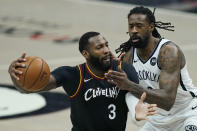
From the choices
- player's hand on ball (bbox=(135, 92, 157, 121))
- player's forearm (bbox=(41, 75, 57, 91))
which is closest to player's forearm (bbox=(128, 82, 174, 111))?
player's hand on ball (bbox=(135, 92, 157, 121))

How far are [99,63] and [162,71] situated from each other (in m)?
0.83

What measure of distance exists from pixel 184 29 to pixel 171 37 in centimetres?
94

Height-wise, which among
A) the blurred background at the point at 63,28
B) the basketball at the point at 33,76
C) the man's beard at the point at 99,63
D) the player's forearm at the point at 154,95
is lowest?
the blurred background at the point at 63,28

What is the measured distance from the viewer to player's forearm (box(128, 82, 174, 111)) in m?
5.93

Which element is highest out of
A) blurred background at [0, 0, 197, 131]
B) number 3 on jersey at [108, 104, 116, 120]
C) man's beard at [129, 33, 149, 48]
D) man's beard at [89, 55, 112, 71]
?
man's beard at [129, 33, 149, 48]

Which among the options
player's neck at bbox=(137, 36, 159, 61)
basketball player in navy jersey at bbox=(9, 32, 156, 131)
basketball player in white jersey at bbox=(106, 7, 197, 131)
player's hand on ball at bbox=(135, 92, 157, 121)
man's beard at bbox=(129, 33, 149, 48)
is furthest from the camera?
player's neck at bbox=(137, 36, 159, 61)

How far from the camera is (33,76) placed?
19.9 feet

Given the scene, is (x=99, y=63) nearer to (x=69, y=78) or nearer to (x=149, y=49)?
(x=69, y=78)

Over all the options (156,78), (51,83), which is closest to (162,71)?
(156,78)

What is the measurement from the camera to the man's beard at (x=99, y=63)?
599 cm

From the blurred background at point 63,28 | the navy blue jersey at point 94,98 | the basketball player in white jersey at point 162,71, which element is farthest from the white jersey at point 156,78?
the blurred background at point 63,28

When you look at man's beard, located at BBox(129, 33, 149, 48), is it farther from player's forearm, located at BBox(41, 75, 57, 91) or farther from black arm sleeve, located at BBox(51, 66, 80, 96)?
player's forearm, located at BBox(41, 75, 57, 91)

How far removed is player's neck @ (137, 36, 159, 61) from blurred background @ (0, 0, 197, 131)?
4489 millimetres

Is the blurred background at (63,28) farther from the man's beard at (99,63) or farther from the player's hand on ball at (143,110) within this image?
the player's hand on ball at (143,110)
